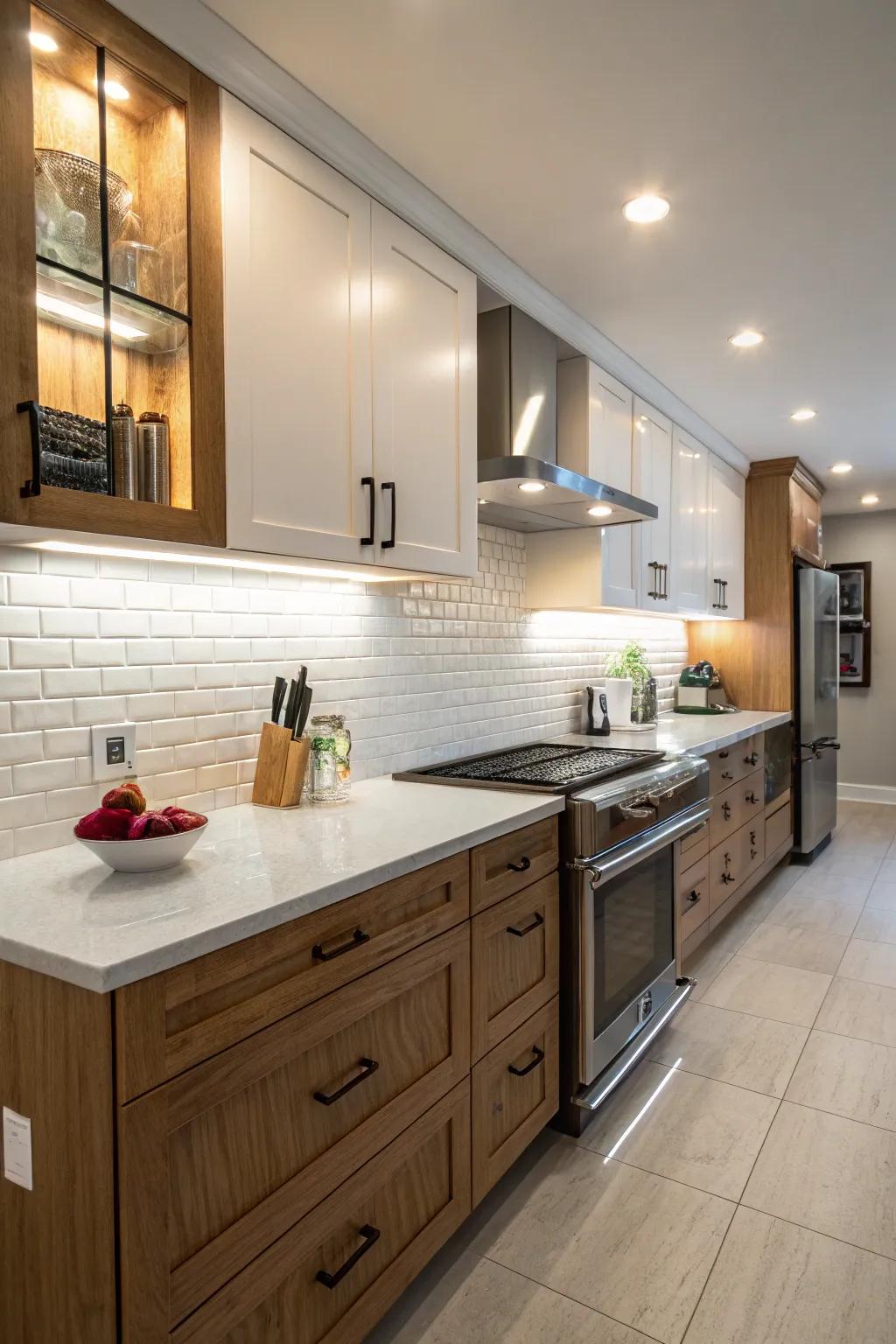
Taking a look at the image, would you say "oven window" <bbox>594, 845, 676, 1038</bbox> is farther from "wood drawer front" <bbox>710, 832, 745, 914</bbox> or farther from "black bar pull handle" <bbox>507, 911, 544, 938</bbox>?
"wood drawer front" <bbox>710, 832, 745, 914</bbox>

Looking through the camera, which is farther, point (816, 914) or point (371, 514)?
point (816, 914)

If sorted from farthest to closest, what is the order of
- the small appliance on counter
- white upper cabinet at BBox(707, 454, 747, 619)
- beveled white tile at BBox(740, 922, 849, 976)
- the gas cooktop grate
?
the small appliance on counter, white upper cabinet at BBox(707, 454, 747, 619), beveled white tile at BBox(740, 922, 849, 976), the gas cooktop grate

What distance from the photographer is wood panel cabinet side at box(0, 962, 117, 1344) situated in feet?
3.33

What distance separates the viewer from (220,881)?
1.32 meters

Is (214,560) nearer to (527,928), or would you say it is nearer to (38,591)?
(38,591)

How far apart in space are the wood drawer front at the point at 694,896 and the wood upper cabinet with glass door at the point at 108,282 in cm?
233

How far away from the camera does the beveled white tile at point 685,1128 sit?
6.70 ft

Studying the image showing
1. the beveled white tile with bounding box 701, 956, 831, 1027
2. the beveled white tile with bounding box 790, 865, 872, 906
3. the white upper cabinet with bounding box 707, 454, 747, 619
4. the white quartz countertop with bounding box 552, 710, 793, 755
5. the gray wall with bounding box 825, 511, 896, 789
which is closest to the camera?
the beveled white tile with bounding box 701, 956, 831, 1027

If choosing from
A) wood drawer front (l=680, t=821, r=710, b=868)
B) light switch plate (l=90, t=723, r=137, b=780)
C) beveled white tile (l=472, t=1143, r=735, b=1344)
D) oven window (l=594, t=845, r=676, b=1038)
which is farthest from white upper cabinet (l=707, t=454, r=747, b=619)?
light switch plate (l=90, t=723, r=137, b=780)

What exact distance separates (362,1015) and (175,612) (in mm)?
956

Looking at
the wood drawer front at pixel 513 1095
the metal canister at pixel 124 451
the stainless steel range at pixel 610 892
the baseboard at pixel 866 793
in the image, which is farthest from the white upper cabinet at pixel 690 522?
the baseboard at pixel 866 793

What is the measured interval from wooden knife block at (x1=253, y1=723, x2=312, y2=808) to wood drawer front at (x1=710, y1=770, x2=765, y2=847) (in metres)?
2.13

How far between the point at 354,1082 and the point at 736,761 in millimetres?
2869

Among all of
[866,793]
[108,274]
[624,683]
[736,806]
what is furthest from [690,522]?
[866,793]
